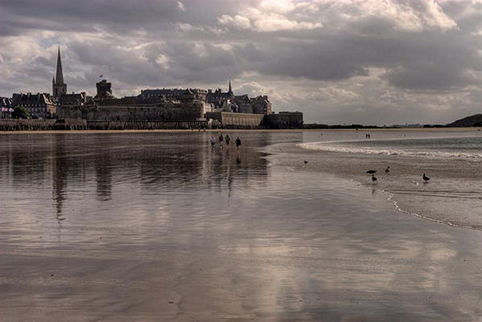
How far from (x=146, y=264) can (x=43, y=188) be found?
11.9 metres

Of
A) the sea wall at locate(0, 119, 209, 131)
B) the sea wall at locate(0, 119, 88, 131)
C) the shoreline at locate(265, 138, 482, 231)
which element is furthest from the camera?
the sea wall at locate(0, 119, 209, 131)

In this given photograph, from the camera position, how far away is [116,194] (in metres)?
17.5

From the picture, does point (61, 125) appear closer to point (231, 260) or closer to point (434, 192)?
point (434, 192)

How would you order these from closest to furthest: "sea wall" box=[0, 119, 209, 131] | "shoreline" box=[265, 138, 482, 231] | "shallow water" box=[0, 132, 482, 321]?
"shallow water" box=[0, 132, 482, 321]
"shoreline" box=[265, 138, 482, 231]
"sea wall" box=[0, 119, 209, 131]

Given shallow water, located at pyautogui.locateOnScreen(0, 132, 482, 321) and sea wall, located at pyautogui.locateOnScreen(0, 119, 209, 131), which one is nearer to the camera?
shallow water, located at pyautogui.locateOnScreen(0, 132, 482, 321)

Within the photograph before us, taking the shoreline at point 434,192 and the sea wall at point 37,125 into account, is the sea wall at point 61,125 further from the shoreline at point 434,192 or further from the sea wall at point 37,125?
the shoreline at point 434,192

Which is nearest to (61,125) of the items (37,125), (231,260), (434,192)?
(37,125)

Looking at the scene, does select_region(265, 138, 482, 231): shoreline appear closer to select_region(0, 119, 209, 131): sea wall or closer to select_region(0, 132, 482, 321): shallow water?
select_region(0, 132, 482, 321): shallow water

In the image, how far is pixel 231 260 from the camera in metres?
8.84

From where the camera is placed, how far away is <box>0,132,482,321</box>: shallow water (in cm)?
656

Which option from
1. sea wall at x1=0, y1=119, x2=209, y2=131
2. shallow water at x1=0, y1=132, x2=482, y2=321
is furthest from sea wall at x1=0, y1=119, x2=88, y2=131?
shallow water at x1=0, y1=132, x2=482, y2=321

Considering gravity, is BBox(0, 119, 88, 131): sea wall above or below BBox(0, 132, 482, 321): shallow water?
above

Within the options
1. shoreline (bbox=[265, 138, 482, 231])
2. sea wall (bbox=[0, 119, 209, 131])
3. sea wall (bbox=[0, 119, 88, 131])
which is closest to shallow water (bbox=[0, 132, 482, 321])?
shoreline (bbox=[265, 138, 482, 231])

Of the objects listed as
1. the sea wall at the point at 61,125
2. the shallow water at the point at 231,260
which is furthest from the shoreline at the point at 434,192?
the sea wall at the point at 61,125
